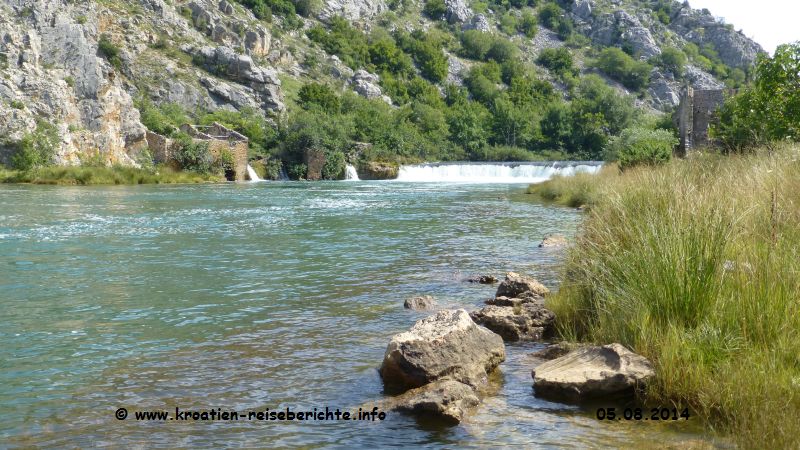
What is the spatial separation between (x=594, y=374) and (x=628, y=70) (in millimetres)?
120802

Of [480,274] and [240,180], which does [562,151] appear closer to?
[240,180]

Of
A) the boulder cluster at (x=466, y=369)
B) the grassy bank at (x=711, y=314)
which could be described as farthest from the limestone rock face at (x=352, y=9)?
the boulder cluster at (x=466, y=369)

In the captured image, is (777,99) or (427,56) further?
(427,56)

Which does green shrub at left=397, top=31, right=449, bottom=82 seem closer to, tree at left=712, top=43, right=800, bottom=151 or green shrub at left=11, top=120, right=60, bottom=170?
green shrub at left=11, top=120, right=60, bottom=170

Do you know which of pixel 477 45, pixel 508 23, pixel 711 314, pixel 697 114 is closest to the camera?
pixel 711 314

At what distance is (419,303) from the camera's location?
336 inches

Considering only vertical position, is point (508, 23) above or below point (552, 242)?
above

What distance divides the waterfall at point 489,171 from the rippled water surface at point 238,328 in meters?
29.4

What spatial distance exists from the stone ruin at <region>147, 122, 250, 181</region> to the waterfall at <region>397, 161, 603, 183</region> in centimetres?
1190

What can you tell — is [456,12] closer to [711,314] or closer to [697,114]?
[697,114]

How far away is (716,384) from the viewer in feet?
14.6

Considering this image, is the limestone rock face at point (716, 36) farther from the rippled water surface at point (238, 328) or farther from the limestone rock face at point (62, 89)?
the rippled water surface at point (238, 328)

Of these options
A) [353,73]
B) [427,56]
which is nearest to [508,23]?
[427,56]

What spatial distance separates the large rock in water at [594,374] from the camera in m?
4.91
